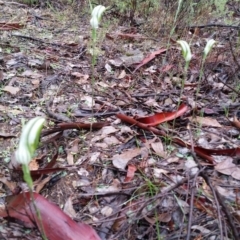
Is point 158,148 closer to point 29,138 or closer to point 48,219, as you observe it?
point 48,219

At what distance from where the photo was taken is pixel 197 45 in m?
2.83

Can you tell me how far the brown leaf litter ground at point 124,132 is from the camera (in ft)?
3.77

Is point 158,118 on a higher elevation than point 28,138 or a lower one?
lower

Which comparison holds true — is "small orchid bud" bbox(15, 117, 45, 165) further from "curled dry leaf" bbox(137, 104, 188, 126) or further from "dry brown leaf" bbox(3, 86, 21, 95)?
"dry brown leaf" bbox(3, 86, 21, 95)

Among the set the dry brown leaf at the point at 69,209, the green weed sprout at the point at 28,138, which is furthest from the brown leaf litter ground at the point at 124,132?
the green weed sprout at the point at 28,138

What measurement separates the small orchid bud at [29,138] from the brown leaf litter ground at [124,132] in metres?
0.41

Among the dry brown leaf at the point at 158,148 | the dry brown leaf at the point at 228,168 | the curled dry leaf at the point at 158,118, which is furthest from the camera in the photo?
the curled dry leaf at the point at 158,118

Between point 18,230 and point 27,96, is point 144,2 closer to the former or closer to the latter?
point 27,96

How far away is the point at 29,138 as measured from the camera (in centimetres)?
79

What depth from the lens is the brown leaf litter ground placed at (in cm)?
115

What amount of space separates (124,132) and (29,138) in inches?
34.2

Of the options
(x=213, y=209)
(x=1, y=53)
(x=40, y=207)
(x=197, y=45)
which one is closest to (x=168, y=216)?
(x=213, y=209)

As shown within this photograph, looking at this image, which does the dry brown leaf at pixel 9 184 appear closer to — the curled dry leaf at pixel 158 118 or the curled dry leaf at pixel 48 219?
the curled dry leaf at pixel 48 219

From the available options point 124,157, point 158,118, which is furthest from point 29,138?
point 158,118
